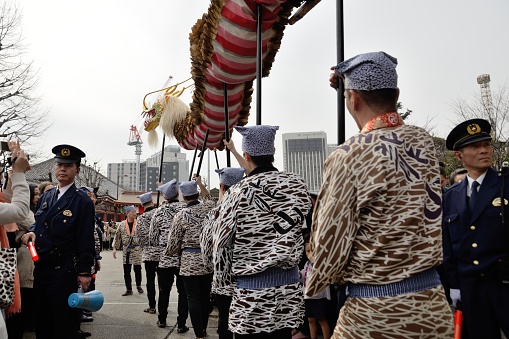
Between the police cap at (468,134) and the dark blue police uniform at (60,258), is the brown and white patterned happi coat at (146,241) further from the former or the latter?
the police cap at (468,134)

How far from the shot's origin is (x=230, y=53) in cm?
454

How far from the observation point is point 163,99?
8.16 meters

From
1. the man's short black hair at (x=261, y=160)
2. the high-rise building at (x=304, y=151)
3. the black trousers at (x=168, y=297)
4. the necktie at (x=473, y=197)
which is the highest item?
the high-rise building at (x=304, y=151)

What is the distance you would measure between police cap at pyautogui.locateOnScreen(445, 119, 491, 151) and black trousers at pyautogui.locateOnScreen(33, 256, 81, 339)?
3.38 metres

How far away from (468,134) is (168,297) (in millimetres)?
4662

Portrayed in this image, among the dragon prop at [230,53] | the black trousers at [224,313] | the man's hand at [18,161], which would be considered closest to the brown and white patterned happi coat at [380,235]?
→ the black trousers at [224,313]

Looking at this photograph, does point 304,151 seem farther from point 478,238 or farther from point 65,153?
point 478,238

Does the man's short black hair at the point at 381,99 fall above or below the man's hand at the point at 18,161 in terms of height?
above

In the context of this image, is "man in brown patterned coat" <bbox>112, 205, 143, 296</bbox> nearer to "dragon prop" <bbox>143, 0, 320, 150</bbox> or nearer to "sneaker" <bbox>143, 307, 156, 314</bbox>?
"sneaker" <bbox>143, 307, 156, 314</bbox>

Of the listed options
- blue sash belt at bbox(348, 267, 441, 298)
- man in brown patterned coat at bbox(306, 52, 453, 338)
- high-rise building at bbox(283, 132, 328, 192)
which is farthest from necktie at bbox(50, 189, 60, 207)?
high-rise building at bbox(283, 132, 328, 192)

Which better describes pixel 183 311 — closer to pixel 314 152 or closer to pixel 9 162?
pixel 9 162

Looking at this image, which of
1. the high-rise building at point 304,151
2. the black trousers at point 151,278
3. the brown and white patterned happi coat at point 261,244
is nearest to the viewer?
the brown and white patterned happi coat at point 261,244

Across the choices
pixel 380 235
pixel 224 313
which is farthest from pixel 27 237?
pixel 380 235

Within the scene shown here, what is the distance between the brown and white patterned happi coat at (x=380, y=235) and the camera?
1537 mm
